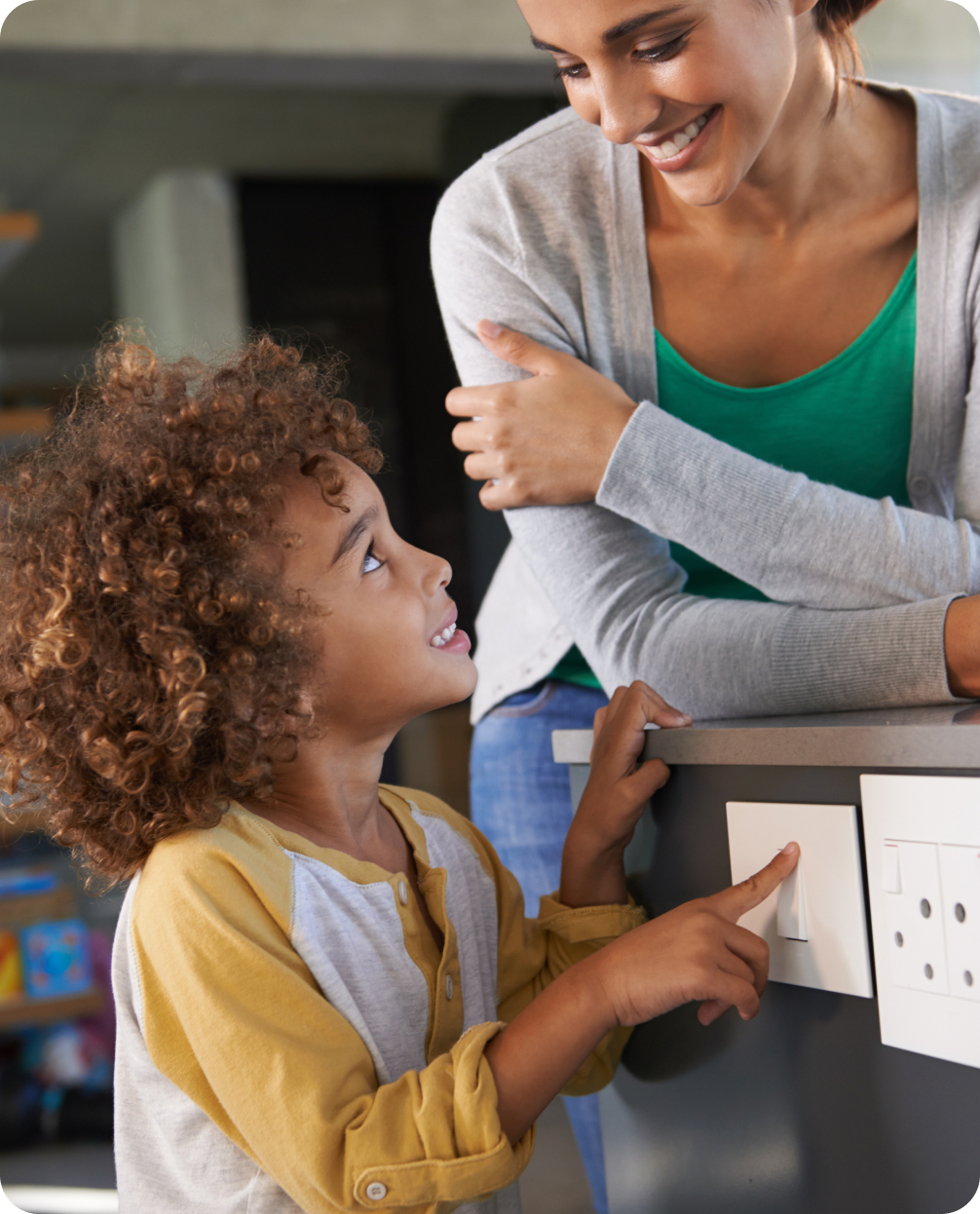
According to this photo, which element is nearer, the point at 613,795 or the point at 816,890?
the point at 816,890

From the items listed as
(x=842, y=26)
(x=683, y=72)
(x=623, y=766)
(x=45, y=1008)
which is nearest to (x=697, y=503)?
(x=623, y=766)

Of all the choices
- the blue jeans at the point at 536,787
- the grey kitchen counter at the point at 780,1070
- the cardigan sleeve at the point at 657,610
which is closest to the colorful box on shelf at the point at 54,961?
the blue jeans at the point at 536,787

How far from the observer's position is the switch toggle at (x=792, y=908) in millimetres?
747

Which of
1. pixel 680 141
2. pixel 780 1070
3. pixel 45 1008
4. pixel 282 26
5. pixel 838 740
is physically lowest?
pixel 45 1008

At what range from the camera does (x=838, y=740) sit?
687mm

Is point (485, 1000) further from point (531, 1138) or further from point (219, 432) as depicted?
point (219, 432)

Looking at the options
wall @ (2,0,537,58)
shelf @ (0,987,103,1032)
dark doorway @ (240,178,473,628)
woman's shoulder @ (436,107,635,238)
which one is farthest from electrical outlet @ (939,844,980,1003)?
dark doorway @ (240,178,473,628)

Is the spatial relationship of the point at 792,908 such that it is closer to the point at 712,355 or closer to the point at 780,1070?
the point at 780,1070

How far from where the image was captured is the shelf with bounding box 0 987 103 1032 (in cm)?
265

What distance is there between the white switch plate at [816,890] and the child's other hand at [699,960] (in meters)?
0.01

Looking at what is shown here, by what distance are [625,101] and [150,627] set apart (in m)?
0.51

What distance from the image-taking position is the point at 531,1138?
2.57ft

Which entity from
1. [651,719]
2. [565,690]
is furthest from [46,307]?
[651,719]

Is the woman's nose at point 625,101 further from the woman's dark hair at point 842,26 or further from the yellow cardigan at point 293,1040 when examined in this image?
the yellow cardigan at point 293,1040
